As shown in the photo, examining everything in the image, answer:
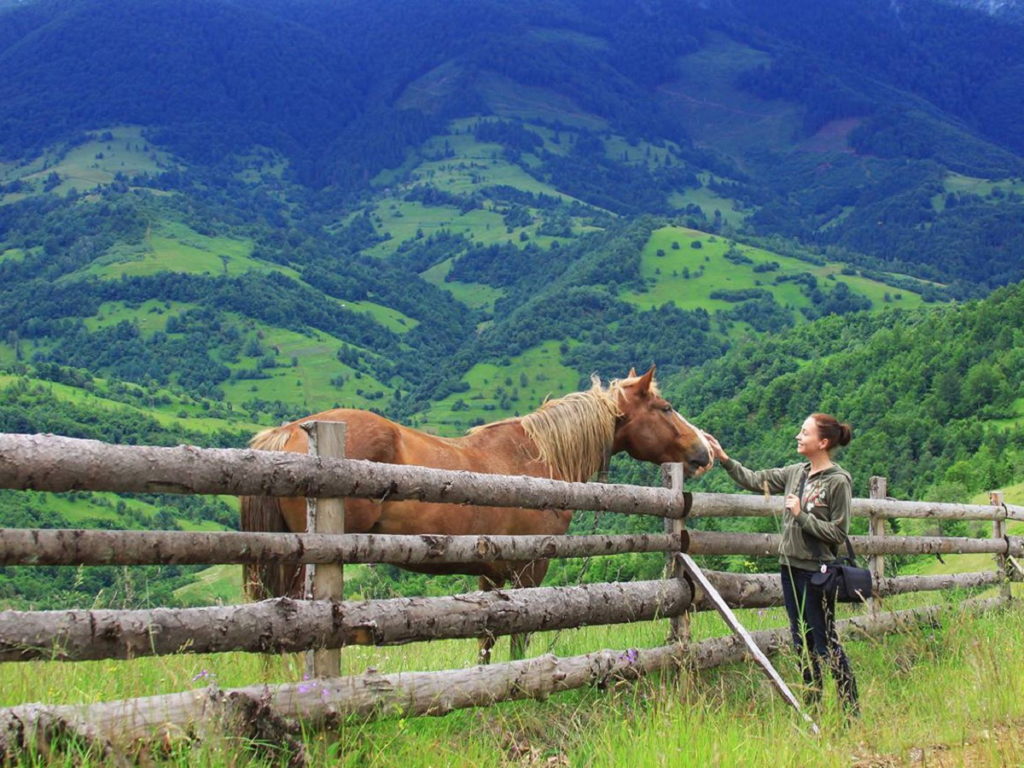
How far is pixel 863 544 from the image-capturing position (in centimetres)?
924

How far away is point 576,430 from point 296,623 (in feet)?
17.3

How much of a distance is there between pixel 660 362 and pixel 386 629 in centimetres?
19114

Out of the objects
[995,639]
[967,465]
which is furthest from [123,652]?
[967,465]

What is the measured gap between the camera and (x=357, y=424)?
7938mm

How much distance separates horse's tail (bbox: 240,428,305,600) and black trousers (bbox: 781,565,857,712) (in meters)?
3.04

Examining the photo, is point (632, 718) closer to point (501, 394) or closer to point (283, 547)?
point (283, 547)

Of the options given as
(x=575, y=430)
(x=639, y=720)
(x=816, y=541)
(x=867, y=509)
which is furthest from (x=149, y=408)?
(x=639, y=720)

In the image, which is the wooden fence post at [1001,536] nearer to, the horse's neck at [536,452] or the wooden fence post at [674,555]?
the horse's neck at [536,452]

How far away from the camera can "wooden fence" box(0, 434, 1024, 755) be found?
3.92 metres

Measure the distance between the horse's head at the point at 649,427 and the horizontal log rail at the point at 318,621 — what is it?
3.10 m

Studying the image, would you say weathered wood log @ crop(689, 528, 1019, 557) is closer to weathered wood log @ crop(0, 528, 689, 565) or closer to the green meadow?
the green meadow

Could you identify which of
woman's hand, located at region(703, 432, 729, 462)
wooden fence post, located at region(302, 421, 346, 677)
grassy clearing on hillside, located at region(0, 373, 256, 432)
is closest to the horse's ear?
woman's hand, located at region(703, 432, 729, 462)

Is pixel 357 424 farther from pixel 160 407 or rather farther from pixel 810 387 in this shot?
pixel 160 407

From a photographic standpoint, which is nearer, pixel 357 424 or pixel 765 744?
pixel 765 744
